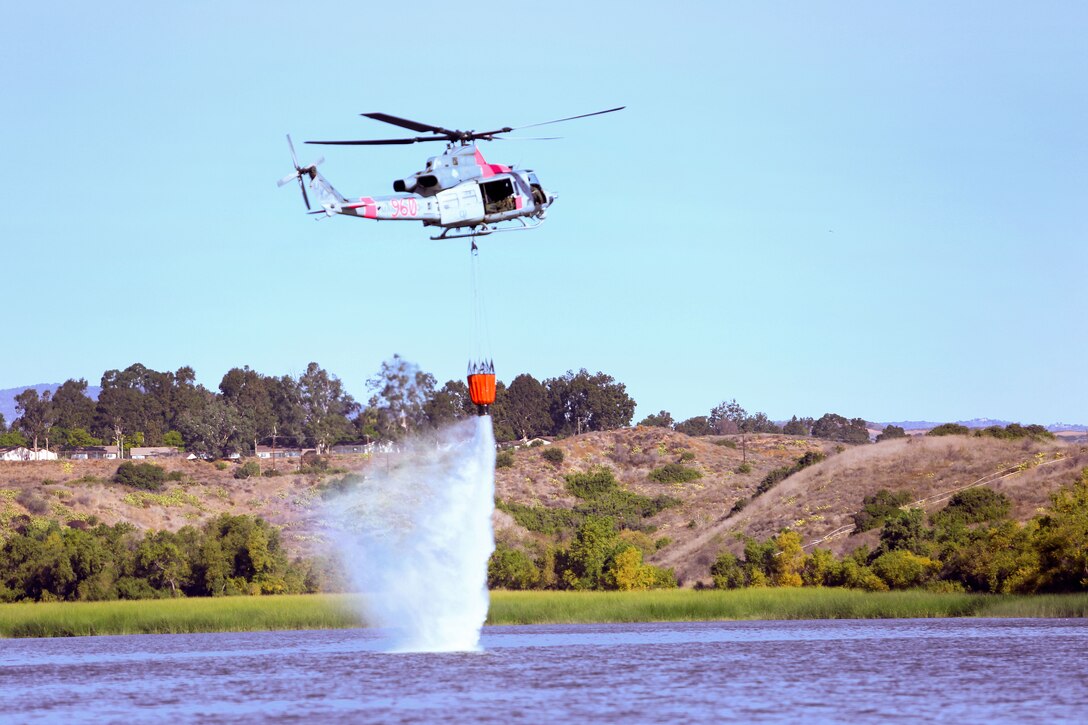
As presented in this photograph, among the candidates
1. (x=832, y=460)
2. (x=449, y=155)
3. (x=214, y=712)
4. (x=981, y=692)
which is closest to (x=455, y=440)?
(x=449, y=155)

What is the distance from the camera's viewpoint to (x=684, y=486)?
149 metres

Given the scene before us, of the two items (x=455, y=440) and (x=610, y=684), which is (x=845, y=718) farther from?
(x=455, y=440)

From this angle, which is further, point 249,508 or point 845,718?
point 249,508

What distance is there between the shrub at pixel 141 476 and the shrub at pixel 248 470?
7.53 metres

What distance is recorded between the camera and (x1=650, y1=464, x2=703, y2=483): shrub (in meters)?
152

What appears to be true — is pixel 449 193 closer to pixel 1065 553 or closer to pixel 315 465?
pixel 1065 553

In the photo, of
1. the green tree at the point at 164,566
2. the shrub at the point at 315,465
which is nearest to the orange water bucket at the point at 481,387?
the green tree at the point at 164,566

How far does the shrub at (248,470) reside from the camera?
150m

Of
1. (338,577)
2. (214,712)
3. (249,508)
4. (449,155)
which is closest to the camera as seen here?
(214,712)

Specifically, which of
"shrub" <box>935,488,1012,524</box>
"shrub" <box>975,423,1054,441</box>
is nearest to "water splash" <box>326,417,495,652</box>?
"shrub" <box>935,488,1012,524</box>

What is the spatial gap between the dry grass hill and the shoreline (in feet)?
70.0

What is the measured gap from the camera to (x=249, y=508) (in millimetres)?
134750

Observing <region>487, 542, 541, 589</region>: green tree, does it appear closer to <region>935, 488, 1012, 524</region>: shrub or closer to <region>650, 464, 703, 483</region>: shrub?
<region>935, 488, 1012, 524</region>: shrub

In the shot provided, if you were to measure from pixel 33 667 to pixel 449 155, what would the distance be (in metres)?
26.5
